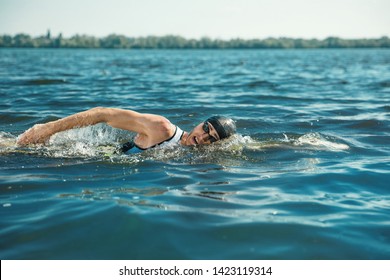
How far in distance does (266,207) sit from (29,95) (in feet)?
40.3

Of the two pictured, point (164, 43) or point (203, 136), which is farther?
point (164, 43)

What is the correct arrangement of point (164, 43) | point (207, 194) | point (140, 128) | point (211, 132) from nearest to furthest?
point (207, 194) < point (140, 128) < point (211, 132) < point (164, 43)

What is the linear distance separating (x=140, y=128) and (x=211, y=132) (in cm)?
110

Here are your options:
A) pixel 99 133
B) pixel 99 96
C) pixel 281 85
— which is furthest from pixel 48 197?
pixel 281 85

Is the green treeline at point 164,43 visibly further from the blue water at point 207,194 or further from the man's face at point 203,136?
the man's face at point 203,136

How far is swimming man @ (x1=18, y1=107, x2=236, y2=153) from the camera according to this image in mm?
6934

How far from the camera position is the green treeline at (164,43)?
122312 mm

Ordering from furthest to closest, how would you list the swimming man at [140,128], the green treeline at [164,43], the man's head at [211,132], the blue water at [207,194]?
the green treeline at [164,43] → the man's head at [211,132] → the swimming man at [140,128] → the blue water at [207,194]

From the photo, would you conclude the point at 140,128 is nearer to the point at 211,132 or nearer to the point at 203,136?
the point at 203,136

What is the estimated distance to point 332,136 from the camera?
29.9 ft

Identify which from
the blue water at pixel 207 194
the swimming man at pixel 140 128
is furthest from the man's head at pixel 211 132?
the blue water at pixel 207 194

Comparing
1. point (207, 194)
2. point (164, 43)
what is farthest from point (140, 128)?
point (164, 43)

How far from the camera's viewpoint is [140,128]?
280 inches
